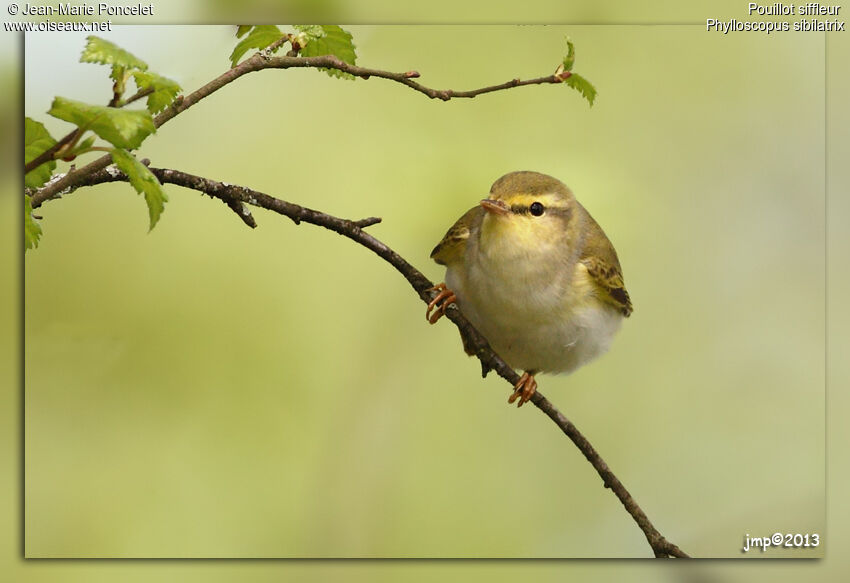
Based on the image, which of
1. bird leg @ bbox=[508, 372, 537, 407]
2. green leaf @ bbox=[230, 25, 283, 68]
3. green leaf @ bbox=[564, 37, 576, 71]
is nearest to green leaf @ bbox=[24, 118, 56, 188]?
green leaf @ bbox=[230, 25, 283, 68]

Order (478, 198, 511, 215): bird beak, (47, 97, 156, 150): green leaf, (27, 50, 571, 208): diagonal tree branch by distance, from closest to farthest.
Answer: (47, 97, 156, 150): green leaf → (27, 50, 571, 208): diagonal tree branch → (478, 198, 511, 215): bird beak

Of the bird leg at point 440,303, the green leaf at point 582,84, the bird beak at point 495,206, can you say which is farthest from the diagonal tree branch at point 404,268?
the green leaf at point 582,84

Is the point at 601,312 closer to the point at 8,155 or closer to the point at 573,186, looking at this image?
the point at 573,186

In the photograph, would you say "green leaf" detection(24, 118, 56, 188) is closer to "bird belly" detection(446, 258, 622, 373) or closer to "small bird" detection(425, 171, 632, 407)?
"small bird" detection(425, 171, 632, 407)

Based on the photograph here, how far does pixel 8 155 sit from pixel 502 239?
1253mm

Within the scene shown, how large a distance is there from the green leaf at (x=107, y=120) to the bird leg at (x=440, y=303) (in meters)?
1.10

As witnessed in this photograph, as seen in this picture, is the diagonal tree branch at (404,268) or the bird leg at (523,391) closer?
the diagonal tree branch at (404,268)

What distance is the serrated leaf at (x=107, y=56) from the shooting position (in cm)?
148

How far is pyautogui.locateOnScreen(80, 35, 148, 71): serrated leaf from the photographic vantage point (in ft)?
4.87

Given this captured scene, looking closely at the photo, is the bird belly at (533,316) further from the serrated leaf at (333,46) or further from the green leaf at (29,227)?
the green leaf at (29,227)

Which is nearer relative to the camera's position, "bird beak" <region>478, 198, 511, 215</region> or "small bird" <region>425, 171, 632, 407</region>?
"bird beak" <region>478, 198, 511, 215</region>

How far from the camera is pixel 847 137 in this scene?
262 centimetres

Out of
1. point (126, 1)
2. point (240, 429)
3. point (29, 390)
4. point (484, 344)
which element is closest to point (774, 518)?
point (484, 344)

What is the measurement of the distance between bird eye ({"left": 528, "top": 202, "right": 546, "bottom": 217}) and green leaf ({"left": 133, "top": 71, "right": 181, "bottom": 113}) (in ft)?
3.61
